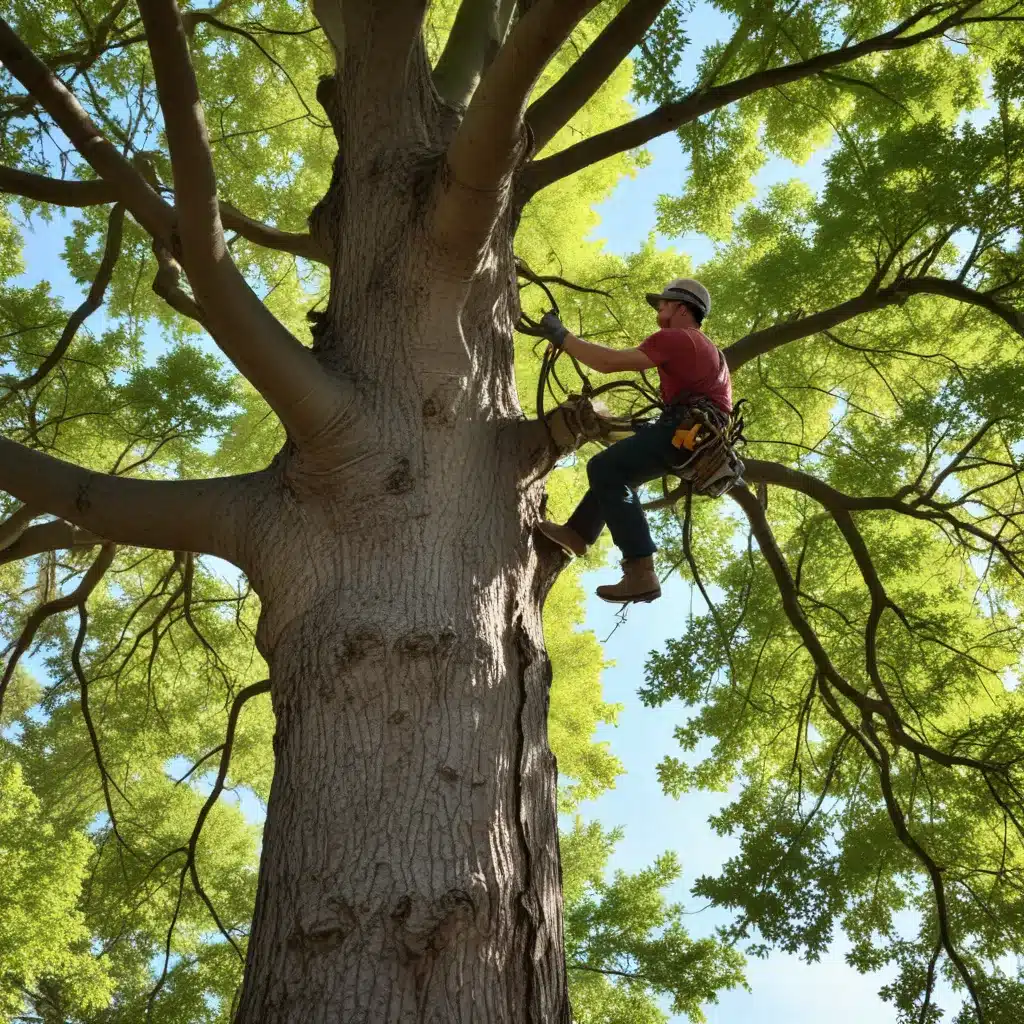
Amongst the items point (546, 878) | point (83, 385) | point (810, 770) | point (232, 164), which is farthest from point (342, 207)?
point (810, 770)

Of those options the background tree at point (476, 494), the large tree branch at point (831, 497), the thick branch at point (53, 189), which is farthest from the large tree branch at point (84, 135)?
the large tree branch at point (831, 497)

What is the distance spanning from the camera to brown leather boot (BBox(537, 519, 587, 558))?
3203mm

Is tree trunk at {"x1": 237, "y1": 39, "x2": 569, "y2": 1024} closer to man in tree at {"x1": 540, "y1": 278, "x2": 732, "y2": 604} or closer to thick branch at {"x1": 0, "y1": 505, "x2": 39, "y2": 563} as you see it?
man in tree at {"x1": 540, "y1": 278, "x2": 732, "y2": 604}

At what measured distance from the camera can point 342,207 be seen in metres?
3.80

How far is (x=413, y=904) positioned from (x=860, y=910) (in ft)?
15.6

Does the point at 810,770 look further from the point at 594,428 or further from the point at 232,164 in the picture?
the point at 232,164

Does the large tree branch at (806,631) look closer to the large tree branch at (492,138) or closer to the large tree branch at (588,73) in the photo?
the large tree branch at (588,73)

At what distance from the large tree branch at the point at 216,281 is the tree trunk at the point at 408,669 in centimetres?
15

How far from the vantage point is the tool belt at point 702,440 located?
137 inches

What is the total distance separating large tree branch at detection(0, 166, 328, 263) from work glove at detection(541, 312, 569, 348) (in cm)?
113

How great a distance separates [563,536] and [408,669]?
88cm

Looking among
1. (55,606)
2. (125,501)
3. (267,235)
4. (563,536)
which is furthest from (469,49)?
(55,606)

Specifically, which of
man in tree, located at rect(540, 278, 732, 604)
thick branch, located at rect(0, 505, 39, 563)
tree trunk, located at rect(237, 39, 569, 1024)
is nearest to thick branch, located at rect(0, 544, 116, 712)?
thick branch, located at rect(0, 505, 39, 563)

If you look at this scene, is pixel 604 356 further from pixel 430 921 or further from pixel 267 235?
pixel 267 235
